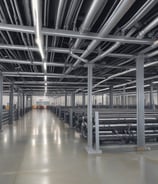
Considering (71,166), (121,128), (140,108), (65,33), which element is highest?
(65,33)

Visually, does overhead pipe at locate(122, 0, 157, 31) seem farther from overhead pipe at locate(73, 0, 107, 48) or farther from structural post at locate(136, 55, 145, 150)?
structural post at locate(136, 55, 145, 150)

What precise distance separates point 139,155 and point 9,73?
524cm

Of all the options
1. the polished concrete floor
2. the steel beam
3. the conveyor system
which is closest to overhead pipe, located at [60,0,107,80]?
the steel beam

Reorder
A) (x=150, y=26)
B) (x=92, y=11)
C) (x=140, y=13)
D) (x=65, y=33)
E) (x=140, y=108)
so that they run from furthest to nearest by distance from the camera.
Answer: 1. (x=140, y=108)
2. (x=65, y=33)
3. (x=150, y=26)
4. (x=140, y=13)
5. (x=92, y=11)

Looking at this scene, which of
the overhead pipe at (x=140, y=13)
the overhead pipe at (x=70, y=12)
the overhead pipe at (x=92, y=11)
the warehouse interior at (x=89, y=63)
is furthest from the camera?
the warehouse interior at (x=89, y=63)

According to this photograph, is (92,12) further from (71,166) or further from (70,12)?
(71,166)

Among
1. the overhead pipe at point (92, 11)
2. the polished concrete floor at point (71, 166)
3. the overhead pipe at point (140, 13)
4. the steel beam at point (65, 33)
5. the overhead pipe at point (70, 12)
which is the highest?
the overhead pipe at point (70, 12)

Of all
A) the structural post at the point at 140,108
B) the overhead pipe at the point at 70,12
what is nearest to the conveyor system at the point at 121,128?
the structural post at the point at 140,108

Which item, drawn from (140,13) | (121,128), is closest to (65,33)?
(140,13)

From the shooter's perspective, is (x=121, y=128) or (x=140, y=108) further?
(x=121, y=128)

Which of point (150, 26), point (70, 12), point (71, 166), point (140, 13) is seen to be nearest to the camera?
point (140, 13)

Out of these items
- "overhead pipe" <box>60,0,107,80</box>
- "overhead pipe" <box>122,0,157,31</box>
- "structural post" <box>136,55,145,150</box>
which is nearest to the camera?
"overhead pipe" <box>60,0,107,80</box>

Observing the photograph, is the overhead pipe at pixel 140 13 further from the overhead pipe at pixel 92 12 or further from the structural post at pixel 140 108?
the structural post at pixel 140 108

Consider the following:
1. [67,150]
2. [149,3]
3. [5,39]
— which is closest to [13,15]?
[5,39]
